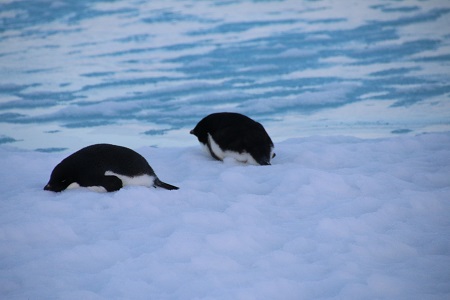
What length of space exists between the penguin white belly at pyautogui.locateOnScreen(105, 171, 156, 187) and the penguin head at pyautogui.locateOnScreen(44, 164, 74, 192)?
1.14 ft

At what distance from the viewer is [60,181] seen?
5.68 meters

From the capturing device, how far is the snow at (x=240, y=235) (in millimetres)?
3980

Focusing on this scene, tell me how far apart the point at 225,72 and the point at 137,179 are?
28.7ft

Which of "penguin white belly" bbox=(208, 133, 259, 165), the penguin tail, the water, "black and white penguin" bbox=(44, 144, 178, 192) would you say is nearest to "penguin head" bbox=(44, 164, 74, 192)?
"black and white penguin" bbox=(44, 144, 178, 192)

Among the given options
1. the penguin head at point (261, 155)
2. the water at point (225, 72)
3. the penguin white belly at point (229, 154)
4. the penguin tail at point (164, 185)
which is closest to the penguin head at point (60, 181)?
the penguin tail at point (164, 185)

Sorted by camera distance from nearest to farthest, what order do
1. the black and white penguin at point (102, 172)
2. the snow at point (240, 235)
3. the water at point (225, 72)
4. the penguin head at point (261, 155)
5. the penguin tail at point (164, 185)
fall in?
the snow at point (240, 235)
the black and white penguin at point (102, 172)
the penguin tail at point (164, 185)
the penguin head at point (261, 155)
the water at point (225, 72)

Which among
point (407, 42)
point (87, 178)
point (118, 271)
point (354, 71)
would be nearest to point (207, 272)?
point (118, 271)

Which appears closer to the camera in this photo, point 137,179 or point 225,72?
point 137,179

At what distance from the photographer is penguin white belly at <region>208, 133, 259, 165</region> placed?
6.73 metres

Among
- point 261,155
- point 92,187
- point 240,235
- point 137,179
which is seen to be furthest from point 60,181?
point 261,155

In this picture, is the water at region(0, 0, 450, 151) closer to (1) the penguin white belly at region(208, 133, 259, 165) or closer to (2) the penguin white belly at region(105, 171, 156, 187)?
(1) the penguin white belly at region(208, 133, 259, 165)

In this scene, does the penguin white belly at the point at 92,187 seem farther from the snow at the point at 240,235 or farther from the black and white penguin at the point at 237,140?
the black and white penguin at the point at 237,140

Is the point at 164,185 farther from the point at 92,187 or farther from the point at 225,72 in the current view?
the point at 225,72

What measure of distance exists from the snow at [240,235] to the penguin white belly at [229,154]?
0.46 feet
